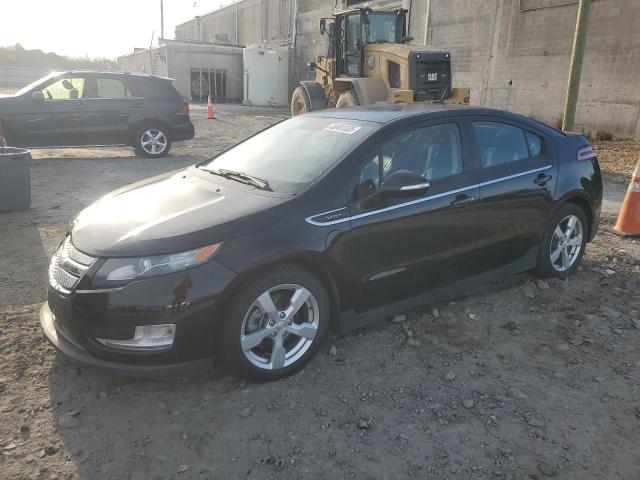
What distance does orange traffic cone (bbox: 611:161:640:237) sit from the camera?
5668 millimetres

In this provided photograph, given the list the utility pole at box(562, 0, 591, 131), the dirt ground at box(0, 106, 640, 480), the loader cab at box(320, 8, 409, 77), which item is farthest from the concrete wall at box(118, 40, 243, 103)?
the dirt ground at box(0, 106, 640, 480)

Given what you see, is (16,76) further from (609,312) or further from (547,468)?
(547,468)

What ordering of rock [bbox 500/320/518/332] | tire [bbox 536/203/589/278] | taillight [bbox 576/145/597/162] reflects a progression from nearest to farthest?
rock [bbox 500/320/518/332]
tire [bbox 536/203/589/278]
taillight [bbox 576/145/597/162]

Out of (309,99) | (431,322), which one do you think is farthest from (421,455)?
(309,99)

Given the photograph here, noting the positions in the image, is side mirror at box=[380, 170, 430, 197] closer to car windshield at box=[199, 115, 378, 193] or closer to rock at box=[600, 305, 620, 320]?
car windshield at box=[199, 115, 378, 193]

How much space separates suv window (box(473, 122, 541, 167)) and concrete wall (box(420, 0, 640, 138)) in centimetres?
1150

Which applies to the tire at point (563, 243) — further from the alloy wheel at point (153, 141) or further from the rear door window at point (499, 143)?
the alloy wheel at point (153, 141)

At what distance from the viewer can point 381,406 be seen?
2.81 meters

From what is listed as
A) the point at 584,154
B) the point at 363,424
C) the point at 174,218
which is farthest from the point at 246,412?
the point at 584,154

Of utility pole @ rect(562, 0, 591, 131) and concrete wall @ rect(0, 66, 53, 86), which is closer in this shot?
utility pole @ rect(562, 0, 591, 131)

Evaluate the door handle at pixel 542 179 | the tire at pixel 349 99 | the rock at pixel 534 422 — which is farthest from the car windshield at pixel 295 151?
the tire at pixel 349 99

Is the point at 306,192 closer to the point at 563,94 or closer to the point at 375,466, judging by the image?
the point at 375,466


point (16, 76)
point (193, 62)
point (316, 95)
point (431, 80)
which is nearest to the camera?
point (431, 80)

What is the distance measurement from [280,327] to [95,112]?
8794mm
